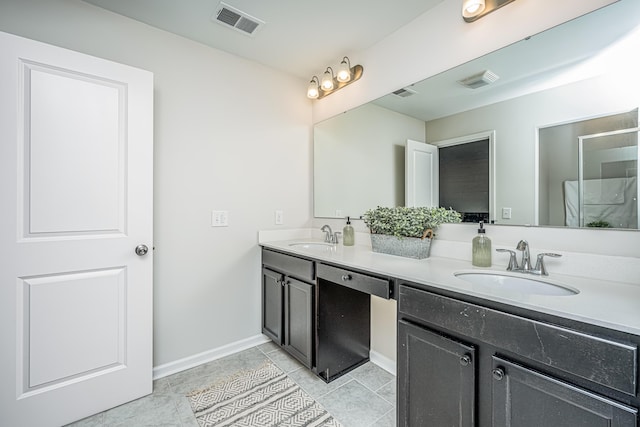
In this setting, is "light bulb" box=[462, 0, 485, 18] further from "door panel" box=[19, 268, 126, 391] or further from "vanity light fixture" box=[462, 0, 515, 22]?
"door panel" box=[19, 268, 126, 391]

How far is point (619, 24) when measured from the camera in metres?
1.13

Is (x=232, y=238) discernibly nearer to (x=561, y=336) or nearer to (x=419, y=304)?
(x=419, y=304)

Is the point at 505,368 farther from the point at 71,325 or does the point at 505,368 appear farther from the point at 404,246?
the point at 71,325

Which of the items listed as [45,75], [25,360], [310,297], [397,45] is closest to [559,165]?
[397,45]

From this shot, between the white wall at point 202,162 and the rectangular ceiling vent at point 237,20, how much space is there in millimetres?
337

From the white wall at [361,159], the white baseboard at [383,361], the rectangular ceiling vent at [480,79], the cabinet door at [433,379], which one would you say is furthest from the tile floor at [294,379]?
the rectangular ceiling vent at [480,79]

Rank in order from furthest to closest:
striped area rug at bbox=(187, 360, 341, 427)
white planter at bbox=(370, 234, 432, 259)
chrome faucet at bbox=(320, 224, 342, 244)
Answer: chrome faucet at bbox=(320, 224, 342, 244)
white planter at bbox=(370, 234, 432, 259)
striped area rug at bbox=(187, 360, 341, 427)

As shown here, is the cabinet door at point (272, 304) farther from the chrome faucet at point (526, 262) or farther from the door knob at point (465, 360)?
the chrome faucet at point (526, 262)

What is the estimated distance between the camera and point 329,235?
235 centimetres

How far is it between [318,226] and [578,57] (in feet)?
6.45

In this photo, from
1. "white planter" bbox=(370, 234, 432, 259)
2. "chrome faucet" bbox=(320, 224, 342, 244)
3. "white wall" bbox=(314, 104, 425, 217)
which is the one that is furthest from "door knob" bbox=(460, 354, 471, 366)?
"chrome faucet" bbox=(320, 224, 342, 244)

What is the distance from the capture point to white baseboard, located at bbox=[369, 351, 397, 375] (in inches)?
75.5

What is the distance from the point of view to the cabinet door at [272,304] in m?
2.07

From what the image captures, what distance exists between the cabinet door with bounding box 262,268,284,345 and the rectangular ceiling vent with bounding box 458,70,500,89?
169 centimetres
